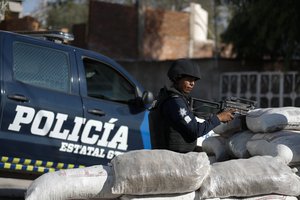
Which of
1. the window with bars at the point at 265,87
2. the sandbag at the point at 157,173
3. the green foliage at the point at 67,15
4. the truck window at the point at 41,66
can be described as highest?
the green foliage at the point at 67,15

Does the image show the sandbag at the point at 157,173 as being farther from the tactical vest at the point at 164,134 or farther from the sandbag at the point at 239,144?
the sandbag at the point at 239,144

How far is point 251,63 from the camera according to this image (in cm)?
1725

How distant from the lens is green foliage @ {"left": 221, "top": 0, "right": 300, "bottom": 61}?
14.5 meters

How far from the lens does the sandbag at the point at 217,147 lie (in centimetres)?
491

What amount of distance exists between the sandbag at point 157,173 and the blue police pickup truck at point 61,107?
2.39 m

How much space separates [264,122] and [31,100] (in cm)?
234

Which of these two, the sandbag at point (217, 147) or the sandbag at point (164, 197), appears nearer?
the sandbag at point (164, 197)

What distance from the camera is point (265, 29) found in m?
15.5

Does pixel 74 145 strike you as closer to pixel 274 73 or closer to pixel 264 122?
pixel 264 122

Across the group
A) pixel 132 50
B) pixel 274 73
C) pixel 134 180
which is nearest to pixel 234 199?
pixel 134 180

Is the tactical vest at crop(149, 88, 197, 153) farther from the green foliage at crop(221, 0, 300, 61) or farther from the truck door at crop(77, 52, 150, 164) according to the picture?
the green foliage at crop(221, 0, 300, 61)

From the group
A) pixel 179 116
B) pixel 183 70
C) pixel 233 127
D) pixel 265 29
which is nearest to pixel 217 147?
pixel 233 127

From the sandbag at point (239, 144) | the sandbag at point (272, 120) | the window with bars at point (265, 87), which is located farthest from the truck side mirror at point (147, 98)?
the window with bars at point (265, 87)

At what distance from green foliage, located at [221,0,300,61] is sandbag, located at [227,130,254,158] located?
998cm
